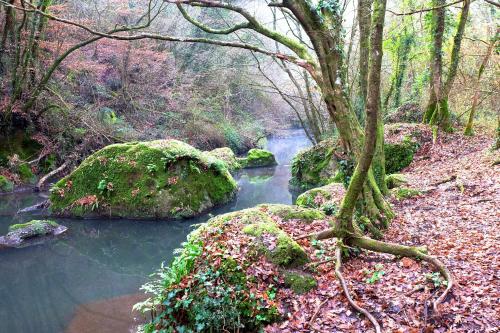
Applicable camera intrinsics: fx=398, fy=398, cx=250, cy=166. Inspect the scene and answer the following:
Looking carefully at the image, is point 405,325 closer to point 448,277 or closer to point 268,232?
point 448,277

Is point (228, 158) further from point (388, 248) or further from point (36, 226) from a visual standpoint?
point (388, 248)

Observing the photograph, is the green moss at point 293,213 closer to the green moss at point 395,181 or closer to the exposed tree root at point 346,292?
the exposed tree root at point 346,292

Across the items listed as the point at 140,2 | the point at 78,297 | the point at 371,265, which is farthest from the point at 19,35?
the point at 371,265

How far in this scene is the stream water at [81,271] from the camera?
267 inches

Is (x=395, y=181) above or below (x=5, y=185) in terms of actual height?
above

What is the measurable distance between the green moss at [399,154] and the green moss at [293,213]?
8.23m

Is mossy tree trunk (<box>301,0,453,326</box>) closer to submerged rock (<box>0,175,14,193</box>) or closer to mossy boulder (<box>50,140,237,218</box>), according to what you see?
mossy boulder (<box>50,140,237,218</box>)

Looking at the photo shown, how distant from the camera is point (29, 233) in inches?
405

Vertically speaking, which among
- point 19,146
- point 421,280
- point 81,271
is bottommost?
point 81,271

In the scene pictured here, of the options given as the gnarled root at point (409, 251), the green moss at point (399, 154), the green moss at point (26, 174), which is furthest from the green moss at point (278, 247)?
the green moss at point (26, 174)

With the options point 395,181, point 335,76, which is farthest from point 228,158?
point 335,76

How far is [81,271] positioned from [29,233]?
237 cm

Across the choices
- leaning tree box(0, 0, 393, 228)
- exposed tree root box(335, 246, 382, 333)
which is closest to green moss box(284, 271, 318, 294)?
exposed tree root box(335, 246, 382, 333)

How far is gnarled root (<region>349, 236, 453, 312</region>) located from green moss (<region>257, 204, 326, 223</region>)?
43.4 inches
